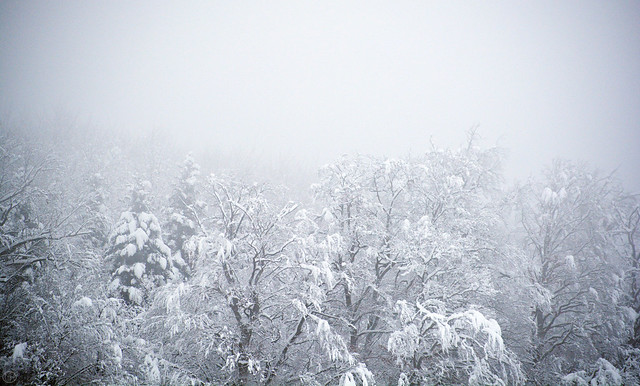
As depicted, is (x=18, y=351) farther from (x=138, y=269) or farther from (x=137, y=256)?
(x=137, y=256)

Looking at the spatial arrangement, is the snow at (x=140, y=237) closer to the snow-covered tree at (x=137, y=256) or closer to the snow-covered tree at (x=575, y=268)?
the snow-covered tree at (x=137, y=256)

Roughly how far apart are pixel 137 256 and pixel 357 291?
11.9 metres

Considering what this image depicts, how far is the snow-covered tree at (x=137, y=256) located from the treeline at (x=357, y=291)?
248 millimetres

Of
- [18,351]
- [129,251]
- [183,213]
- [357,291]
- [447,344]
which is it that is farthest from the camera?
[183,213]

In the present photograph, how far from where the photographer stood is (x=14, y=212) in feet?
50.4

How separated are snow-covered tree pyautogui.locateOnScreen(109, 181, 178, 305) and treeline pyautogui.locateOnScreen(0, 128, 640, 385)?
25cm

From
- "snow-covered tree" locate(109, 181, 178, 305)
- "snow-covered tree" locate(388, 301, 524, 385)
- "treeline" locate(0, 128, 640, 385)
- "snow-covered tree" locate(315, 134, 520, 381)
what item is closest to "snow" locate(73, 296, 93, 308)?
"treeline" locate(0, 128, 640, 385)

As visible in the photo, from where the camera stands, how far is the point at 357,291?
11.4 metres

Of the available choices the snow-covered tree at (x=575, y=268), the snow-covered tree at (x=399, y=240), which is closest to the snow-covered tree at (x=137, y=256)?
the snow-covered tree at (x=399, y=240)

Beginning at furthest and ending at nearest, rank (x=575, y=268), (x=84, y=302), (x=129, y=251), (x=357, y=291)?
(x=129, y=251) < (x=575, y=268) < (x=357, y=291) < (x=84, y=302)

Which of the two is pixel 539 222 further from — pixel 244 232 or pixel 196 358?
pixel 196 358

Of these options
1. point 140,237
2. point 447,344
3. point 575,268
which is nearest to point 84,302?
point 447,344

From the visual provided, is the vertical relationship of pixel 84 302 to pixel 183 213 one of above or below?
above

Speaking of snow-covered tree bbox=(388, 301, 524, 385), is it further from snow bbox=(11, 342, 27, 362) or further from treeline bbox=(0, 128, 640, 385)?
snow bbox=(11, 342, 27, 362)
